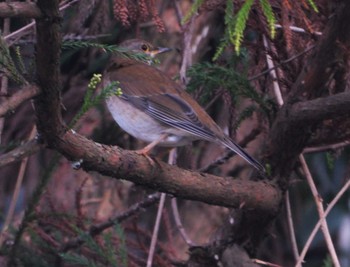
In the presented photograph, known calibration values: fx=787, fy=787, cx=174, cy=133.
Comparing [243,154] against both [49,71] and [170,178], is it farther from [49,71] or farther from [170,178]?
[49,71]

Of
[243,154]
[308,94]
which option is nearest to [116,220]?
[243,154]

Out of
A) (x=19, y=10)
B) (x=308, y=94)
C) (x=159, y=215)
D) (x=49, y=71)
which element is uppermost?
(x=19, y=10)

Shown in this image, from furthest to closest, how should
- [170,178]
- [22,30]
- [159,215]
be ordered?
1. [159,215]
2. [22,30]
3. [170,178]

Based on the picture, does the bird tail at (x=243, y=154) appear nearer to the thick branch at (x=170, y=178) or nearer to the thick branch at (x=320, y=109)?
the thick branch at (x=170, y=178)

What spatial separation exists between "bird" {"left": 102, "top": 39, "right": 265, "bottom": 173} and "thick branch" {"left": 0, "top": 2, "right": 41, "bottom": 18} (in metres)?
1.58

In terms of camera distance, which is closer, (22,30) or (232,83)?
(22,30)

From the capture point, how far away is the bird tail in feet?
12.5

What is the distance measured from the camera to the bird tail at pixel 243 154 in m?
3.80

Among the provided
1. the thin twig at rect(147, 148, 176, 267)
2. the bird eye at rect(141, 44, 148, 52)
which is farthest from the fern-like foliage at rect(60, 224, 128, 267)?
the bird eye at rect(141, 44, 148, 52)

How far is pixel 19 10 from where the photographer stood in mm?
2453

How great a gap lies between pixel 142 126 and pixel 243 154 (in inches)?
27.3

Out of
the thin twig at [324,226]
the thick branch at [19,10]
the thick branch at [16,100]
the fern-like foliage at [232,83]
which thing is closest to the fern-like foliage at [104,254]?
the fern-like foliage at [232,83]

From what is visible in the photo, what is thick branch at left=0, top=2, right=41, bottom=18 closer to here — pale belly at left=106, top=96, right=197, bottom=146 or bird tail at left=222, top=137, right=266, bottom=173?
bird tail at left=222, top=137, right=266, bottom=173

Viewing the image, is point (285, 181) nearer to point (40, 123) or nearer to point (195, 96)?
point (195, 96)
